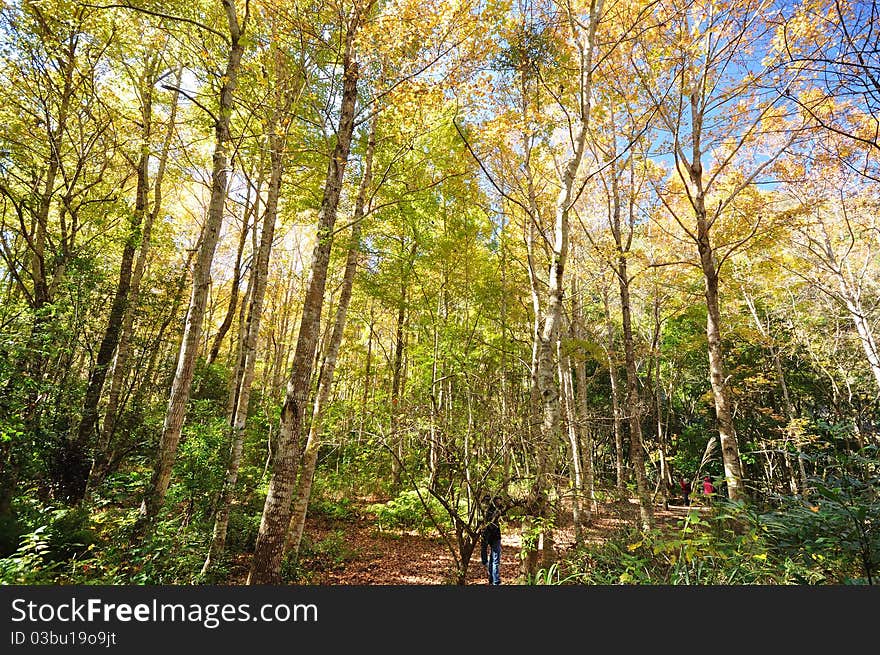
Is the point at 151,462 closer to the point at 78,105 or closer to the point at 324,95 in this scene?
the point at 78,105

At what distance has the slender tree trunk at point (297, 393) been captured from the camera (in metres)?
4.05

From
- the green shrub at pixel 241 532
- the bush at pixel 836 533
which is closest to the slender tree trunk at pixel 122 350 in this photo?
the green shrub at pixel 241 532

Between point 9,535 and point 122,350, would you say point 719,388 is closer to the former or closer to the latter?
point 9,535

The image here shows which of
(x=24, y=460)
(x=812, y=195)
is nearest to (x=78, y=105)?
(x=24, y=460)

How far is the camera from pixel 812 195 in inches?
369

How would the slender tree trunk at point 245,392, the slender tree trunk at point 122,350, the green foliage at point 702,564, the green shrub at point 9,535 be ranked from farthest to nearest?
1. the slender tree trunk at point 122,350
2. the slender tree trunk at point 245,392
3. the green shrub at point 9,535
4. the green foliage at point 702,564

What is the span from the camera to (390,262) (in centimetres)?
1080

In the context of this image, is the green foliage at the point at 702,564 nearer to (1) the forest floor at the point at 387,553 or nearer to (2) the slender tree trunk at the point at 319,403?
(1) the forest floor at the point at 387,553

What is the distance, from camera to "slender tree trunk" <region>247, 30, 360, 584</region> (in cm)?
405

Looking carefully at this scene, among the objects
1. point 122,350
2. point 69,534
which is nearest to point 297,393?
point 69,534

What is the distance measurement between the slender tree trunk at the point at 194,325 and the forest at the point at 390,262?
4 cm

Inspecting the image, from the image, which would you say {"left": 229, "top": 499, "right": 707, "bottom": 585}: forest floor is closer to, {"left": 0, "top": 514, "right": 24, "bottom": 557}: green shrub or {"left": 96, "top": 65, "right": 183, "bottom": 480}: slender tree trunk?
{"left": 0, "top": 514, "right": 24, "bottom": 557}: green shrub

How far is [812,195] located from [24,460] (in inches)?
637

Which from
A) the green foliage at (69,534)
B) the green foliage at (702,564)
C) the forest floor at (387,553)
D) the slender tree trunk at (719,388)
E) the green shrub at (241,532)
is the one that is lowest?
the forest floor at (387,553)
